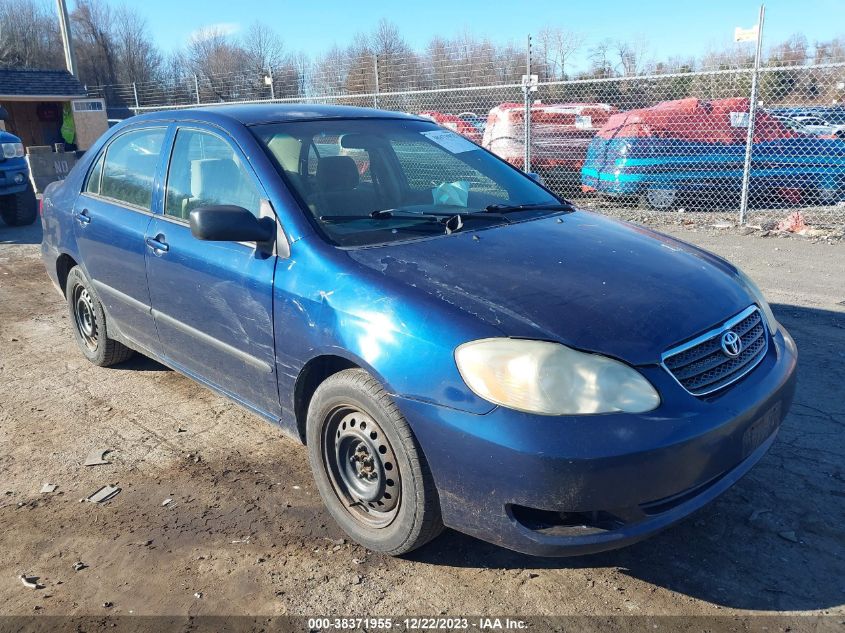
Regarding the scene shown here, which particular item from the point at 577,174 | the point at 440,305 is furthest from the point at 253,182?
the point at 577,174

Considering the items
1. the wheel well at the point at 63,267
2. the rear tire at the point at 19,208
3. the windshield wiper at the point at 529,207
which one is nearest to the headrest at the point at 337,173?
the windshield wiper at the point at 529,207

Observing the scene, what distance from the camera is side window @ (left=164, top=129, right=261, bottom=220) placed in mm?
3223

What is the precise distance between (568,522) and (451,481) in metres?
0.41

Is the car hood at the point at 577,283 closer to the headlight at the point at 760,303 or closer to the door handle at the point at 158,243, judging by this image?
the headlight at the point at 760,303

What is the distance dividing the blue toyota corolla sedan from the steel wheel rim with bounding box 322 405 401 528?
0.4 inches

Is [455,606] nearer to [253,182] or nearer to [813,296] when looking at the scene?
[253,182]

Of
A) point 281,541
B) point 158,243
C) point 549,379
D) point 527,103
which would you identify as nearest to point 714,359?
point 549,379

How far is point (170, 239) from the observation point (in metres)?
3.53

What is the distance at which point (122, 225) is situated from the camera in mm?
3963

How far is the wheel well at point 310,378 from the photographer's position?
274 cm

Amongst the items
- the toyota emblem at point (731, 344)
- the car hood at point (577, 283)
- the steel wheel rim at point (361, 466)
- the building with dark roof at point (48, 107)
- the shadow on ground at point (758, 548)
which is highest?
the building with dark roof at point (48, 107)

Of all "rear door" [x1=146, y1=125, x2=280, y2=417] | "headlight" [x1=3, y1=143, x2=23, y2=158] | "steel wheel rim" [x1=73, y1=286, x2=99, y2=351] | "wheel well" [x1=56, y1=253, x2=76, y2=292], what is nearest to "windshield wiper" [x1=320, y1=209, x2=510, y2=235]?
"rear door" [x1=146, y1=125, x2=280, y2=417]

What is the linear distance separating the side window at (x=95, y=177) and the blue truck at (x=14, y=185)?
635 centimetres

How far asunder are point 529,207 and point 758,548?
75.2 inches
